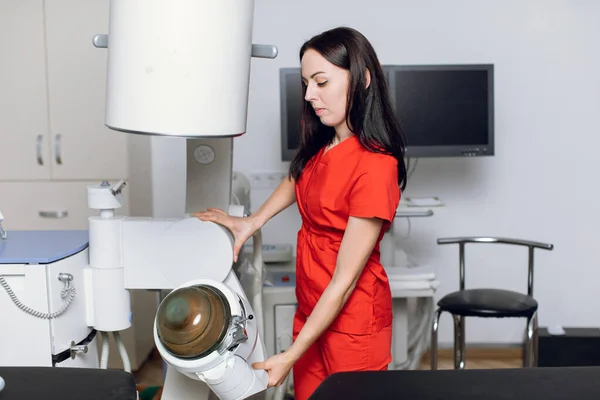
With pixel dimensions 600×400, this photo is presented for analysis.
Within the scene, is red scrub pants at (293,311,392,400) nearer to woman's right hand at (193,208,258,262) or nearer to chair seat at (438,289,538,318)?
woman's right hand at (193,208,258,262)

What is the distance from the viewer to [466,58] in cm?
310

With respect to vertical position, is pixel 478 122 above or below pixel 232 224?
above

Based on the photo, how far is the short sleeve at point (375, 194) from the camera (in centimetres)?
146

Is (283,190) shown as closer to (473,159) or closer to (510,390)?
(510,390)

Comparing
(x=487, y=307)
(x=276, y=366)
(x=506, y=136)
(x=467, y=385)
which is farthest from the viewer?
(x=506, y=136)

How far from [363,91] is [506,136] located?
1.82 m

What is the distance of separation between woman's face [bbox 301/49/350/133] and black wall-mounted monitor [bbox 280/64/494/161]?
1258mm

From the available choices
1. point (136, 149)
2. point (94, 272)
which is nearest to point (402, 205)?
Result: point (136, 149)

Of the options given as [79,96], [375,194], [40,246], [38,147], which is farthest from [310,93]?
[38,147]

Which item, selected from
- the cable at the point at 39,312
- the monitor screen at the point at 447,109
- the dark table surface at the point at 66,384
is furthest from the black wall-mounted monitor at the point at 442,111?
the dark table surface at the point at 66,384

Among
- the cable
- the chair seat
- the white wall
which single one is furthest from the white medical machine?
the white wall

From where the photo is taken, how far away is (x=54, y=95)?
9.46 ft

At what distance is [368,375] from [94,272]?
734mm

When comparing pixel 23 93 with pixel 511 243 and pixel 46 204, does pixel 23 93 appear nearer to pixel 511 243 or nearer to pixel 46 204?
pixel 46 204
